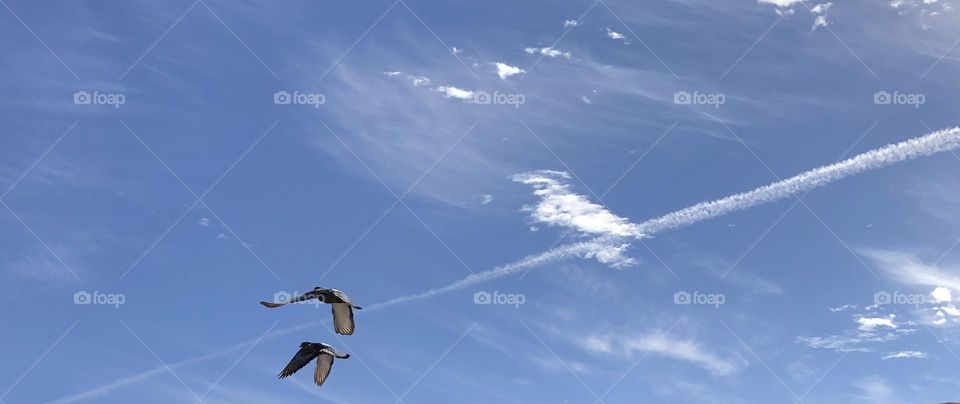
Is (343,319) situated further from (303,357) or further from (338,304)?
(303,357)

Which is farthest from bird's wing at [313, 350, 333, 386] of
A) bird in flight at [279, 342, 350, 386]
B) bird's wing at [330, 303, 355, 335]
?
bird's wing at [330, 303, 355, 335]

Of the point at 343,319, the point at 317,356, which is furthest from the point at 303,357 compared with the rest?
the point at 343,319

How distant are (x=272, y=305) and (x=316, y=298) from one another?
4.01 metres

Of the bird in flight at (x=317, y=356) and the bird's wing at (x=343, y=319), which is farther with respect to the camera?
the bird in flight at (x=317, y=356)

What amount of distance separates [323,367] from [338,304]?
4859 millimetres

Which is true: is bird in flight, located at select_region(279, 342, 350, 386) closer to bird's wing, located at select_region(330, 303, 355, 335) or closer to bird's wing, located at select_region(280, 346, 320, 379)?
bird's wing, located at select_region(280, 346, 320, 379)

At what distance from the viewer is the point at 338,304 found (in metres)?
52.0

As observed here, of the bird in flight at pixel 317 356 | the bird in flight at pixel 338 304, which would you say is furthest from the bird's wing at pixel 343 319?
the bird in flight at pixel 317 356

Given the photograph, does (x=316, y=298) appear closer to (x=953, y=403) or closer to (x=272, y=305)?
(x=272, y=305)

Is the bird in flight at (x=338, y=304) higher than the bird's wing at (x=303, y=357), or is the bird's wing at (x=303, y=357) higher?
the bird in flight at (x=338, y=304)

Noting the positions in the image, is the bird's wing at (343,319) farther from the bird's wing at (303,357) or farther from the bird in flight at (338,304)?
the bird's wing at (303,357)

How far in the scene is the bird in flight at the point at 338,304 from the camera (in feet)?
Answer: 166

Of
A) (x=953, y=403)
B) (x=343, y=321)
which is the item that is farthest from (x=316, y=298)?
(x=953, y=403)

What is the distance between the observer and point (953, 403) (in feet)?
192
